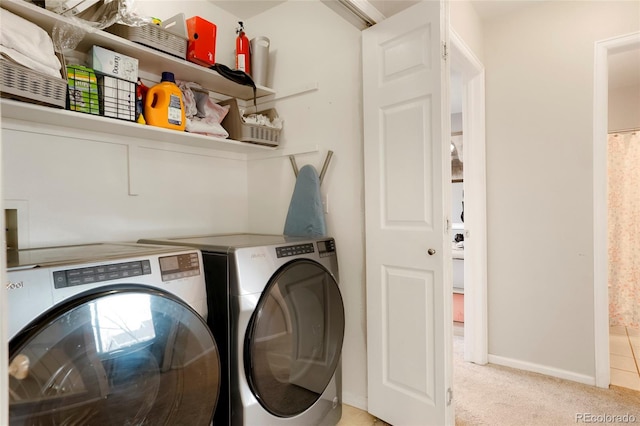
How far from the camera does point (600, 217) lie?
87.6 inches

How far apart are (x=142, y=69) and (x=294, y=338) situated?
60.6 inches

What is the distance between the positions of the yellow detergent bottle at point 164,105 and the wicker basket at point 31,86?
37cm

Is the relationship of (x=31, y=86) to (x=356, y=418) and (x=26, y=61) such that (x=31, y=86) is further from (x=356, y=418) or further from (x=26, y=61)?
(x=356, y=418)

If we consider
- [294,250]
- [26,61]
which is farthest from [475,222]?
[26,61]

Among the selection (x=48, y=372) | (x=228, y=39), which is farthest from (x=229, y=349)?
(x=228, y=39)

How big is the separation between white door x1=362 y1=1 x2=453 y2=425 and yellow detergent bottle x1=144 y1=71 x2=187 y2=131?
933mm

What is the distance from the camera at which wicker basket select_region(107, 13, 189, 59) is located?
156 cm

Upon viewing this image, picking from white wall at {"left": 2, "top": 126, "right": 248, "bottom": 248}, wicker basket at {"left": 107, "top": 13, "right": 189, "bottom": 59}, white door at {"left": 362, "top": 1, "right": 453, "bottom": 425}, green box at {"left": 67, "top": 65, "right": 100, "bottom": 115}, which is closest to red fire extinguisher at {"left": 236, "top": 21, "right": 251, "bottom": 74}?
wicker basket at {"left": 107, "top": 13, "right": 189, "bottom": 59}

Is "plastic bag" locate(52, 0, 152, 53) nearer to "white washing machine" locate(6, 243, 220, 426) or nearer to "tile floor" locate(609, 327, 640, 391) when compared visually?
"white washing machine" locate(6, 243, 220, 426)

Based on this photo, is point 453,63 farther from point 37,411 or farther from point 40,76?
point 37,411

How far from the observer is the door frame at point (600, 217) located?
7.27ft

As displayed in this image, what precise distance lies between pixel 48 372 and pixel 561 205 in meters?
2.73

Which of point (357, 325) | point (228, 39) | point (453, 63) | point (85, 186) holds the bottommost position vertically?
point (357, 325)

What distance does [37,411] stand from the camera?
88 cm
